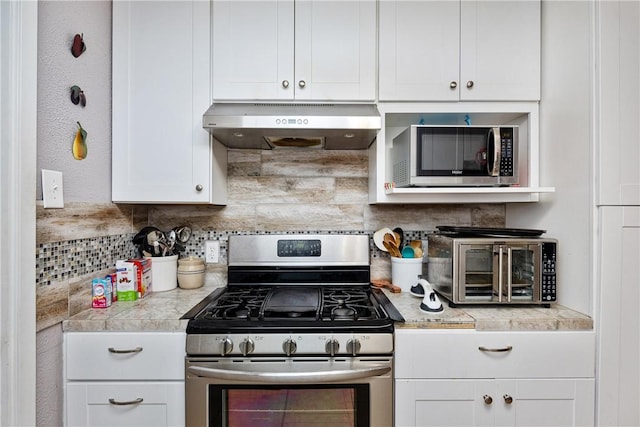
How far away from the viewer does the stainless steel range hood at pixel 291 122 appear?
1352 millimetres

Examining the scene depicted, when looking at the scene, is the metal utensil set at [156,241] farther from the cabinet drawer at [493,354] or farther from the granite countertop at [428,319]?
the cabinet drawer at [493,354]

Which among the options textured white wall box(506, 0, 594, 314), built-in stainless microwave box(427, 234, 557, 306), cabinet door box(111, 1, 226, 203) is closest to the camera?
textured white wall box(506, 0, 594, 314)

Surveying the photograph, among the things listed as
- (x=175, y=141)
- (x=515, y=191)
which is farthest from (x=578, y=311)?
(x=175, y=141)

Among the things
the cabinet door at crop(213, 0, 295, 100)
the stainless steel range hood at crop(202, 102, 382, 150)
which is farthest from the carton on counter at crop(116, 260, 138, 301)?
the cabinet door at crop(213, 0, 295, 100)

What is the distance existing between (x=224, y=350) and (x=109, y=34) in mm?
1513

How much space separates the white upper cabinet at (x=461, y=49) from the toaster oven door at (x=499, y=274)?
70cm

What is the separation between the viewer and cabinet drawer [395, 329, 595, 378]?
121 centimetres

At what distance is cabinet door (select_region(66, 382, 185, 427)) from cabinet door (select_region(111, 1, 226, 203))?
777mm

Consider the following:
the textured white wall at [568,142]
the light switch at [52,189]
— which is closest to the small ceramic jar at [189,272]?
the light switch at [52,189]

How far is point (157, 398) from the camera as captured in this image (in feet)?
3.91

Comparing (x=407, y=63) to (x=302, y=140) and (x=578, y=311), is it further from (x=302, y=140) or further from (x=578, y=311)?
(x=578, y=311)

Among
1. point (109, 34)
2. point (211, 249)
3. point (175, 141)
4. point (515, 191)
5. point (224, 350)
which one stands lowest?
point (224, 350)

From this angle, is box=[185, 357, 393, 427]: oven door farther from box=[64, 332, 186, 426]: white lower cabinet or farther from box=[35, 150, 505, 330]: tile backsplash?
box=[35, 150, 505, 330]: tile backsplash

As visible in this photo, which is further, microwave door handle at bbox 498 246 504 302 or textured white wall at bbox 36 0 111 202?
microwave door handle at bbox 498 246 504 302
